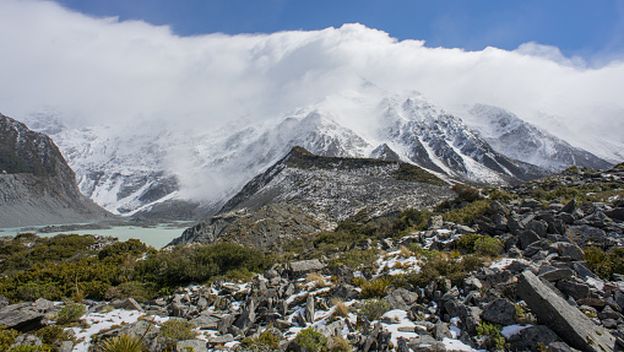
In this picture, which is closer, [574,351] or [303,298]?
[574,351]

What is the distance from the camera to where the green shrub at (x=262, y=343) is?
8.42 m

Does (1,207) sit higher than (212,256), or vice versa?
(1,207)

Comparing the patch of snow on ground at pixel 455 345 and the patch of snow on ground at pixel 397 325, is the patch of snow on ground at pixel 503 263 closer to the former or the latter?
the patch of snow on ground at pixel 397 325

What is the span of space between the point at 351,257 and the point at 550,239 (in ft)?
24.5

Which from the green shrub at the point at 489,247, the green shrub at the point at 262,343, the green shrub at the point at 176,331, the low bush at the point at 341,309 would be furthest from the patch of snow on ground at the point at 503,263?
the green shrub at the point at 176,331

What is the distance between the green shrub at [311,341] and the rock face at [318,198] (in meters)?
21.7

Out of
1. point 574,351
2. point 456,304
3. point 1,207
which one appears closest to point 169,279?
point 456,304

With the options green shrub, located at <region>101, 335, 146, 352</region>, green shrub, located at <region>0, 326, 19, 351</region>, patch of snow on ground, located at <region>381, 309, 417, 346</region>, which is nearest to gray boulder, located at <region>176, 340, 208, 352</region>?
green shrub, located at <region>101, 335, 146, 352</region>

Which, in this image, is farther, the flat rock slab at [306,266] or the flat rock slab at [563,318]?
the flat rock slab at [306,266]

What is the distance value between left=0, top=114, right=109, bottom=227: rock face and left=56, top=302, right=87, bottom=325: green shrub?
131m

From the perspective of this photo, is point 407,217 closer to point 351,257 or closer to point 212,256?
point 351,257

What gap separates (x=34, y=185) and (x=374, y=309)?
17503 centimetres

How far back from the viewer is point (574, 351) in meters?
6.76

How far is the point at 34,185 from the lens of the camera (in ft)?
477
